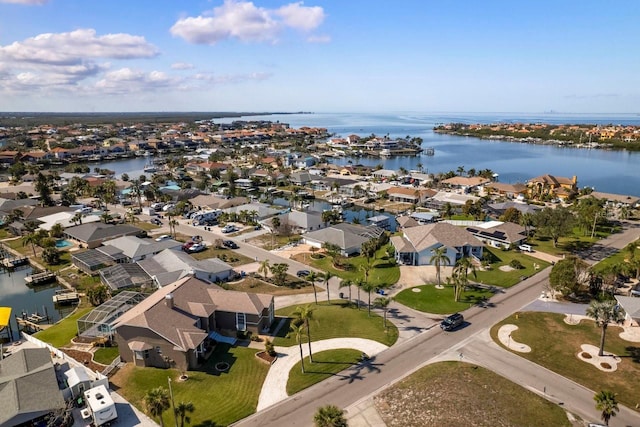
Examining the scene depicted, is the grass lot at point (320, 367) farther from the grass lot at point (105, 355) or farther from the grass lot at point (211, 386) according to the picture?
the grass lot at point (105, 355)

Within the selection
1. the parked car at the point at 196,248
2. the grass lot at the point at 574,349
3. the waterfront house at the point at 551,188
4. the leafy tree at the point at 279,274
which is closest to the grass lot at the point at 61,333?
the parked car at the point at 196,248

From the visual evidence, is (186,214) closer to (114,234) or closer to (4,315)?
(114,234)

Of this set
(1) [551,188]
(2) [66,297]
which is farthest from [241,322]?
(1) [551,188]

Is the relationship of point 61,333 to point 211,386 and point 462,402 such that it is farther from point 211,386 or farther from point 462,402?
point 462,402

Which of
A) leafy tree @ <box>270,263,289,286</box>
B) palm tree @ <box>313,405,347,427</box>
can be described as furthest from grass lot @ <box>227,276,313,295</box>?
palm tree @ <box>313,405,347,427</box>

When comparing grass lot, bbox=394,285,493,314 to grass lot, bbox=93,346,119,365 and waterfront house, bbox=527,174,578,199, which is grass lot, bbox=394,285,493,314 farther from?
waterfront house, bbox=527,174,578,199
